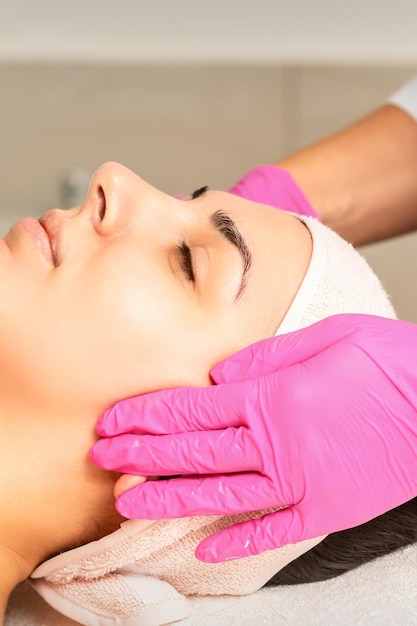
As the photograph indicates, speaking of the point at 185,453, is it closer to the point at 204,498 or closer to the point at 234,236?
the point at 204,498

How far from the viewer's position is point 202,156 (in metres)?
2.62

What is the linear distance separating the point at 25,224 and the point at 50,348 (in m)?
0.22

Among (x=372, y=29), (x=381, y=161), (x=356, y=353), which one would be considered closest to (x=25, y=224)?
(x=356, y=353)

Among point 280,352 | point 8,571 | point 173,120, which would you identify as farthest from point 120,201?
point 173,120

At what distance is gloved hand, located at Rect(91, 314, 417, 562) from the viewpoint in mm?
1015

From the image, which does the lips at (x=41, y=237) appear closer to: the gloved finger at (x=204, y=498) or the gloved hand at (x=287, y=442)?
the gloved hand at (x=287, y=442)

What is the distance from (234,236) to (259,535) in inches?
16.5

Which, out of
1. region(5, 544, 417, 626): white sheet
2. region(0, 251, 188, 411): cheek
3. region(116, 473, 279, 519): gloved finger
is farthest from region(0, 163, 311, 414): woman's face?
region(5, 544, 417, 626): white sheet

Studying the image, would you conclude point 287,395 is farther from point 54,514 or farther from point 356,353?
point 54,514

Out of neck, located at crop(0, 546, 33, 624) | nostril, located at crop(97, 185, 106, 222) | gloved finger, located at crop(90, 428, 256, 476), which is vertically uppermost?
nostril, located at crop(97, 185, 106, 222)

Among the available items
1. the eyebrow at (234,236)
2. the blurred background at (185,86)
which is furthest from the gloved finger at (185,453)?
the blurred background at (185,86)

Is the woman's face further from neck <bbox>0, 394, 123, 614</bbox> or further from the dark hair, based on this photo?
the dark hair

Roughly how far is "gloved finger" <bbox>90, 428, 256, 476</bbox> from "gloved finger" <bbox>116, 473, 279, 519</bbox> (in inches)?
0.6

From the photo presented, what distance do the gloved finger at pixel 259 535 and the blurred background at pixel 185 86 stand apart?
144cm
